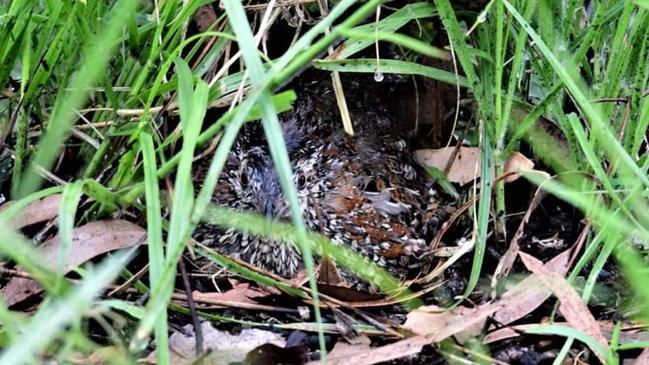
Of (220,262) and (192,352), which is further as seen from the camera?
(220,262)

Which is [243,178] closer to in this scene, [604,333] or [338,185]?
[338,185]

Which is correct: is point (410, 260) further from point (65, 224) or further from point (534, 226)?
point (65, 224)

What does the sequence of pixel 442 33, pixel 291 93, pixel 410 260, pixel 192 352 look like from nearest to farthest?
pixel 291 93 → pixel 192 352 → pixel 410 260 → pixel 442 33

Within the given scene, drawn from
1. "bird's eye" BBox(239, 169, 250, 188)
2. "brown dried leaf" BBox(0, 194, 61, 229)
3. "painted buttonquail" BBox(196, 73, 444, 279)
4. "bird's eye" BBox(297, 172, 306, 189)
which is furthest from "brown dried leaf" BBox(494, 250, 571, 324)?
"brown dried leaf" BBox(0, 194, 61, 229)

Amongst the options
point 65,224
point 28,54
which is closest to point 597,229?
point 65,224

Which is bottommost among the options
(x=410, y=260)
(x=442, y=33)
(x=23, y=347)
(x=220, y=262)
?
(x=410, y=260)

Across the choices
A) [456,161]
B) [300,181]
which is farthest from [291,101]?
[456,161]

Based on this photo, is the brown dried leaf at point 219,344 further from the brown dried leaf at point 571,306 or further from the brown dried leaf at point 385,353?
the brown dried leaf at point 571,306

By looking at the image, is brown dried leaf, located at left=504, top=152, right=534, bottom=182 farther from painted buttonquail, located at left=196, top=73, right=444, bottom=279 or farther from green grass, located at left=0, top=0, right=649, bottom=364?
painted buttonquail, located at left=196, top=73, right=444, bottom=279
